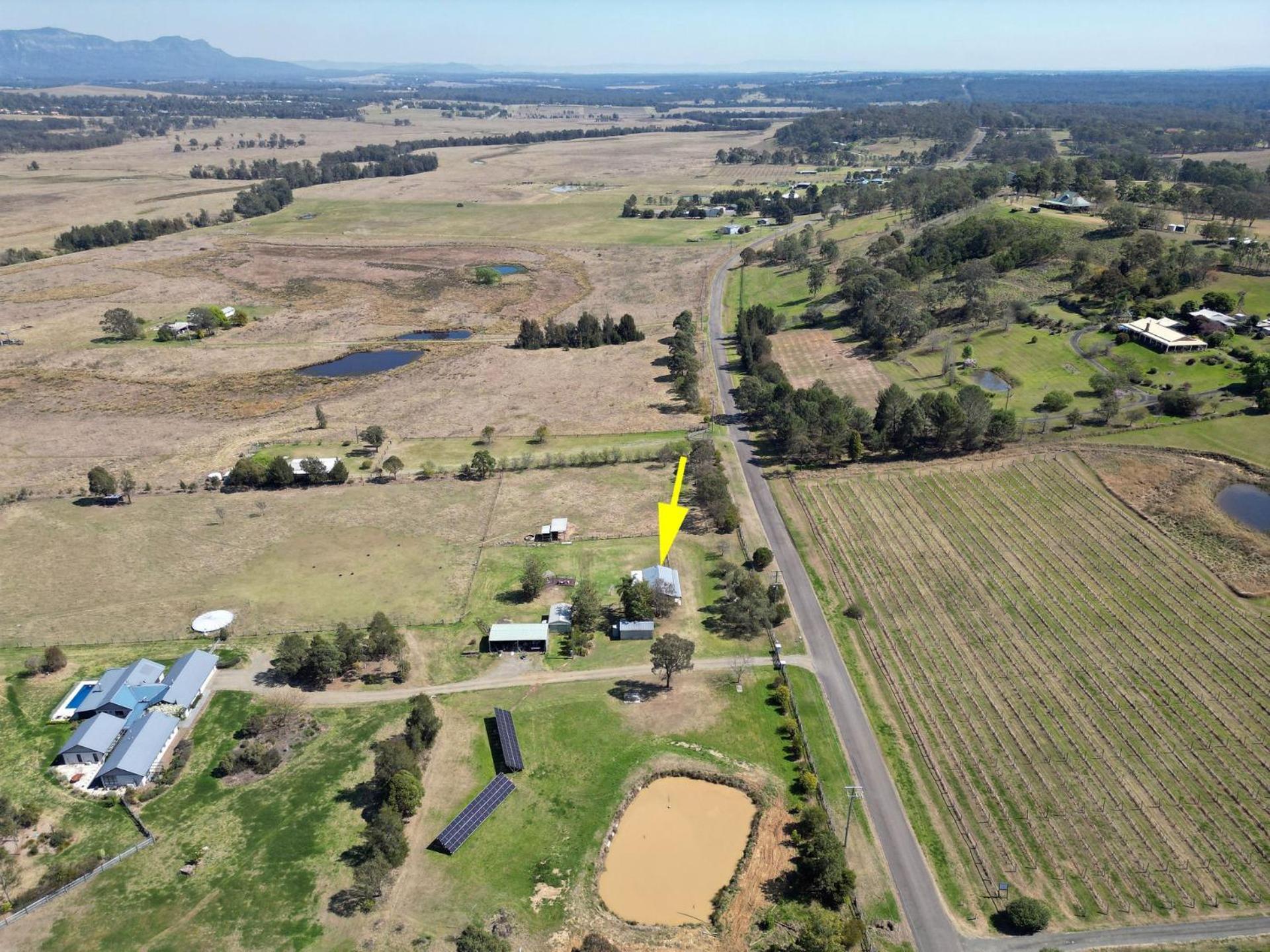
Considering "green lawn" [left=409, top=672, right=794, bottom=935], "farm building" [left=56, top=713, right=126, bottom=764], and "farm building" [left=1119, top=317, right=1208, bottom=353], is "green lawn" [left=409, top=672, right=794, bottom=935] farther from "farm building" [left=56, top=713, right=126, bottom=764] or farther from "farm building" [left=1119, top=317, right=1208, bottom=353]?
"farm building" [left=1119, top=317, right=1208, bottom=353]

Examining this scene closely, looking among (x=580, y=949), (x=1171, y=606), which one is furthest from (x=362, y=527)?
(x=1171, y=606)

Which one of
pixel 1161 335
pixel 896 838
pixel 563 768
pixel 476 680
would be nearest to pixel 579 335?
pixel 476 680

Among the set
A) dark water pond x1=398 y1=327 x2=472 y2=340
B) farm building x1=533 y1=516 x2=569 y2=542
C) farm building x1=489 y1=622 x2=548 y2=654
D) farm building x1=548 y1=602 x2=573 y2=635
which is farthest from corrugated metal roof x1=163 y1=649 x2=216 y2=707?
dark water pond x1=398 y1=327 x2=472 y2=340

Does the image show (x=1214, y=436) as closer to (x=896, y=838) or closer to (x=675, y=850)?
(x=896, y=838)

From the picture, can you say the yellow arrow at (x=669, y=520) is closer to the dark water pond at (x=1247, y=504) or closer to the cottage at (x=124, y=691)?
the cottage at (x=124, y=691)

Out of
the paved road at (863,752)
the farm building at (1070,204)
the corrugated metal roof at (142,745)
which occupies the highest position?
the farm building at (1070,204)

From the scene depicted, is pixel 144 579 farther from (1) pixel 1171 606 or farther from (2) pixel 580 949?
(1) pixel 1171 606

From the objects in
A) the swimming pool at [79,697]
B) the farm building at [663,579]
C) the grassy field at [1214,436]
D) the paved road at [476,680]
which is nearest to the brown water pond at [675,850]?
the paved road at [476,680]
